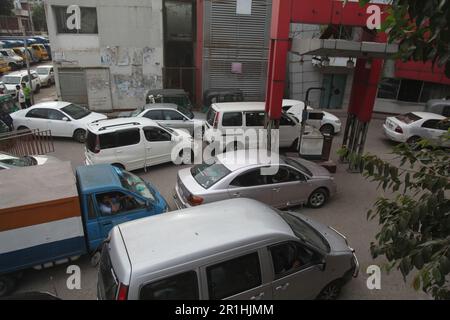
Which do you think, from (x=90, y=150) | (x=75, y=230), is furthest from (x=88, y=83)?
(x=75, y=230)

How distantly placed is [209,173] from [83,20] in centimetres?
1287

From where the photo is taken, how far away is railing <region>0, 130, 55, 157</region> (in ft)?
36.6

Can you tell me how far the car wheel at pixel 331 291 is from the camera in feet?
16.5

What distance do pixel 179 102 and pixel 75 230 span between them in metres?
10.2

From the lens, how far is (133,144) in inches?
391

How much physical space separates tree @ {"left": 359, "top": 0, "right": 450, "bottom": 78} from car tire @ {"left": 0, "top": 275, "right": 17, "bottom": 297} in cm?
623

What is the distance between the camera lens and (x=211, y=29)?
56.1 feet

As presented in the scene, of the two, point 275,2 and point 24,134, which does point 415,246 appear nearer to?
point 275,2

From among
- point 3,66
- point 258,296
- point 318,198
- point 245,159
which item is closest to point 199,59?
point 245,159

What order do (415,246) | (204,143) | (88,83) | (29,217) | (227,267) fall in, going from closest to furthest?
(415,246), (227,267), (29,217), (204,143), (88,83)

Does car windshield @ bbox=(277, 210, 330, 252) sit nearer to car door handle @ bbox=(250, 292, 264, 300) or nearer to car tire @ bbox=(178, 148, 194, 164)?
car door handle @ bbox=(250, 292, 264, 300)

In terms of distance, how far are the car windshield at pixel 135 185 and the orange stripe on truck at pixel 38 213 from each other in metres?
1.15

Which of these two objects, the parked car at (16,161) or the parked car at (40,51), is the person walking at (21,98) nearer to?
the parked car at (16,161)

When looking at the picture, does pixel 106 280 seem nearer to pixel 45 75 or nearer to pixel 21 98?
pixel 21 98
